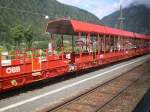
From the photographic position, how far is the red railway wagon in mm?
14547

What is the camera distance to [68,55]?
20.1 metres

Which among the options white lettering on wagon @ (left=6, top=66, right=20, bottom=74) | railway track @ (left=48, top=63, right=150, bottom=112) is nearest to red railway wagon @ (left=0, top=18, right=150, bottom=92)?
white lettering on wagon @ (left=6, top=66, right=20, bottom=74)

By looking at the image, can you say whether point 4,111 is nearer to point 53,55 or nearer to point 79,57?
point 53,55

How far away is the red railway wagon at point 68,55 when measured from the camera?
14.5m

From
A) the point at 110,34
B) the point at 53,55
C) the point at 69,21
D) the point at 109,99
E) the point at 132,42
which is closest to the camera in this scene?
the point at 109,99

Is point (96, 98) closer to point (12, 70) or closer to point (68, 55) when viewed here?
point (12, 70)

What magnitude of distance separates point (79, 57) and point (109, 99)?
7.78 metres

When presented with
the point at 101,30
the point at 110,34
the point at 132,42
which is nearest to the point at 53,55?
the point at 101,30

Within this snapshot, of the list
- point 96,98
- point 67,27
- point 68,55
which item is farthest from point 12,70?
point 67,27

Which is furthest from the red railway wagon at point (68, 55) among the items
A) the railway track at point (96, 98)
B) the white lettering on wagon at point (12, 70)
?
the railway track at point (96, 98)

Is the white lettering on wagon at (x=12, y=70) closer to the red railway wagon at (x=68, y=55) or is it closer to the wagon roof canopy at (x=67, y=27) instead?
the red railway wagon at (x=68, y=55)

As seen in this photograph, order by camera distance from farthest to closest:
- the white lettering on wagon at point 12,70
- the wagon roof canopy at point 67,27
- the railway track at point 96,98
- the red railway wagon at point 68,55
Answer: the wagon roof canopy at point 67,27 → the red railway wagon at point 68,55 → the white lettering on wagon at point 12,70 → the railway track at point 96,98

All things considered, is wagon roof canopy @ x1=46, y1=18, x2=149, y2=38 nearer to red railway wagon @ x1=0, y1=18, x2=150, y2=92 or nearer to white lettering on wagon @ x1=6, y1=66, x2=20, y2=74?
red railway wagon @ x1=0, y1=18, x2=150, y2=92

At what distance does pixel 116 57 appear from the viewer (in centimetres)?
3091
